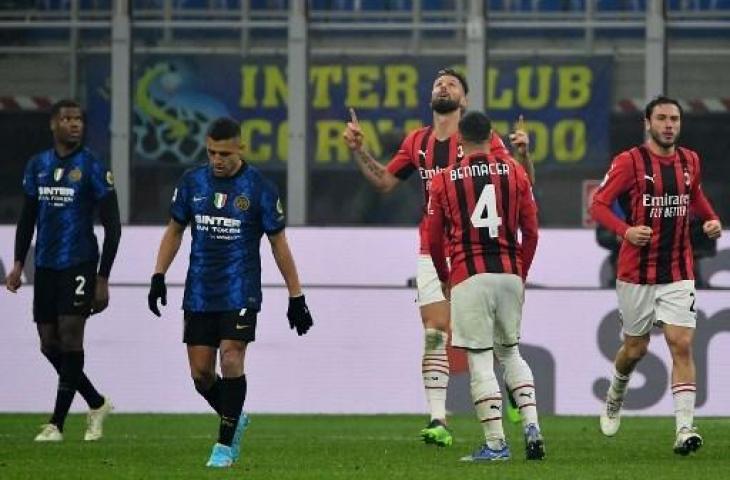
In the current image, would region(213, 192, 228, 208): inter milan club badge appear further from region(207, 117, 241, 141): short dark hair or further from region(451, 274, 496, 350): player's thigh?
region(451, 274, 496, 350): player's thigh

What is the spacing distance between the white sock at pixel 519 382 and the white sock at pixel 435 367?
6.04ft

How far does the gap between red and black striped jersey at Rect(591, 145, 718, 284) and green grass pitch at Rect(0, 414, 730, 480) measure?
3.32 feet

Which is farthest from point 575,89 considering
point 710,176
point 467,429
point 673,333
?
point 673,333

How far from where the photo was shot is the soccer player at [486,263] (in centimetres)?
1159

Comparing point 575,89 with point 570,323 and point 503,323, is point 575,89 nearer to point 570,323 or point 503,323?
point 570,323

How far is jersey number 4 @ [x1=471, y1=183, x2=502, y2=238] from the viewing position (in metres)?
11.6

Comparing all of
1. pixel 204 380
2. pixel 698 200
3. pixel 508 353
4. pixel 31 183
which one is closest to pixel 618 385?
pixel 698 200

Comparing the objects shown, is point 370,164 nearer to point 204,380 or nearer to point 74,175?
point 74,175

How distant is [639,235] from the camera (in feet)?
41.1

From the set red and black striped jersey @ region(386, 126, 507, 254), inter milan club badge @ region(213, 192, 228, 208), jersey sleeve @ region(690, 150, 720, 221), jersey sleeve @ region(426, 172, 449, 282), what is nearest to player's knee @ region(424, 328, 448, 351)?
red and black striped jersey @ region(386, 126, 507, 254)

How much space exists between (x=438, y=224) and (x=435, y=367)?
213 cm

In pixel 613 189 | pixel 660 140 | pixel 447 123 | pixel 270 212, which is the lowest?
pixel 270 212

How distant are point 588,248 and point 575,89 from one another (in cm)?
416

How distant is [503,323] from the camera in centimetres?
1166
